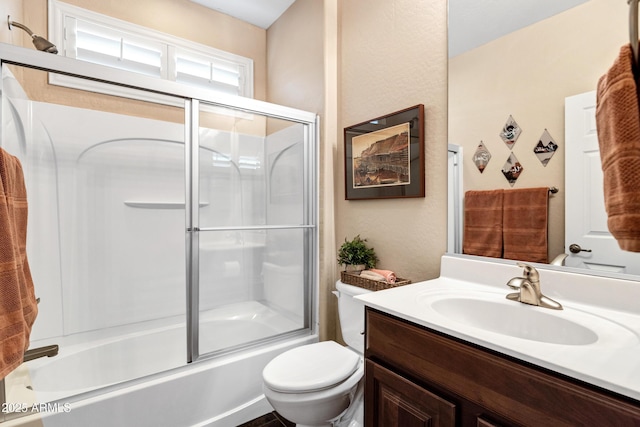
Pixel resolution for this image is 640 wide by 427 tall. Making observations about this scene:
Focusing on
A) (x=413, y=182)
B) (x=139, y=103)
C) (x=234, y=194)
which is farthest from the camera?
(x=234, y=194)

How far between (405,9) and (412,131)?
0.67 metres

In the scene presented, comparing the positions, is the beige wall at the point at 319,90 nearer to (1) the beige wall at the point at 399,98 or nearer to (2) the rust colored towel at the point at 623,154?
(1) the beige wall at the point at 399,98

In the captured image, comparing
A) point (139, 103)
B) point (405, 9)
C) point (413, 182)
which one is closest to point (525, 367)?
point (413, 182)

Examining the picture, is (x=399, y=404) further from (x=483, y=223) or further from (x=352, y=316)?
(x=483, y=223)

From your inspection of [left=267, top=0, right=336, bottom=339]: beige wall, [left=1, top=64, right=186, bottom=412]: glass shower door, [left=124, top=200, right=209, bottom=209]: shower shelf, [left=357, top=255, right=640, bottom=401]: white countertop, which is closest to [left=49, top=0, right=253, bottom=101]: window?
[left=1, top=64, right=186, bottom=412]: glass shower door

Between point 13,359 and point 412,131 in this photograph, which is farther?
point 412,131

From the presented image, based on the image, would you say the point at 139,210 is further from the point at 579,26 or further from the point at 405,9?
the point at 579,26

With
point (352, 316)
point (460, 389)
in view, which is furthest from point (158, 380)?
point (460, 389)

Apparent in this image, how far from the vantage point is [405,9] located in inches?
63.7

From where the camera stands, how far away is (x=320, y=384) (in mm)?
1275

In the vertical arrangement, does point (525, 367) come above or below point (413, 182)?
below

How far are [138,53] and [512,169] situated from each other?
2.57 meters

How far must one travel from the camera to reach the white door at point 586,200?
3.21 feet

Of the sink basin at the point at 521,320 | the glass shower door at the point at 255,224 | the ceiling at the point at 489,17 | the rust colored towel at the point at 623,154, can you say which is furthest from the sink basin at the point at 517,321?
the glass shower door at the point at 255,224
